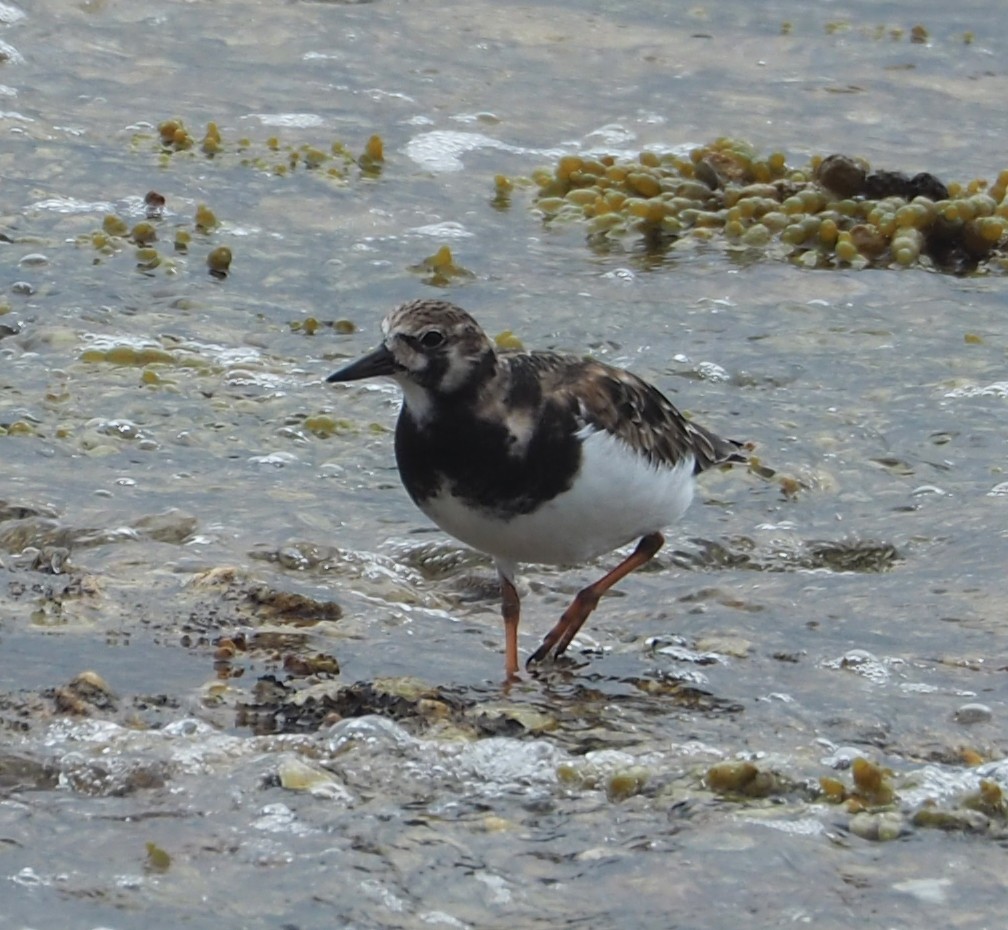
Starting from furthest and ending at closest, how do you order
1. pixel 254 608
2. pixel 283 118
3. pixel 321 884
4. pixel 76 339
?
1. pixel 283 118
2. pixel 76 339
3. pixel 254 608
4. pixel 321 884

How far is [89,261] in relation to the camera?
22.7 feet

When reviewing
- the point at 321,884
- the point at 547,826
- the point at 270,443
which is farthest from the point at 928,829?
the point at 270,443

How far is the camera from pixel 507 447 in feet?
13.6

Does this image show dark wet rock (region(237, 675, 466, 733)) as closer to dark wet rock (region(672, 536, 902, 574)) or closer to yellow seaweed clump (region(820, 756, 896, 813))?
yellow seaweed clump (region(820, 756, 896, 813))

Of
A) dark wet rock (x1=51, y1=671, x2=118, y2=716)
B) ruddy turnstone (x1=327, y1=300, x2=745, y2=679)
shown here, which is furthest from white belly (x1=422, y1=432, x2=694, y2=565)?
dark wet rock (x1=51, y1=671, x2=118, y2=716)

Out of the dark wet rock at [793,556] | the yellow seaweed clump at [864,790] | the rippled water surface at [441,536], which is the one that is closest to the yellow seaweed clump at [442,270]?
the rippled water surface at [441,536]

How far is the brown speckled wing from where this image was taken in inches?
172

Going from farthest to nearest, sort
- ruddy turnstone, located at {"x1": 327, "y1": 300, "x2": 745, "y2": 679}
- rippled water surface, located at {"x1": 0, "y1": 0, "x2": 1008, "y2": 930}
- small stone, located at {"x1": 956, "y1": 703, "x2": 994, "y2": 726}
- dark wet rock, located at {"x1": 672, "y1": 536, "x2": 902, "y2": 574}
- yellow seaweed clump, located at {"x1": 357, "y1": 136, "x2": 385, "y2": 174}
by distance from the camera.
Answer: yellow seaweed clump, located at {"x1": 357, "y1": 136, "x2": 385, "y2": 174} < dark wet rock, located at {"x1": 672, "y1": 536, "x2": 902, "y2": 574} < ruddy turnstone, located at {"x1": 327, "y1": 300, "x2": 745, "y2": 679} < small stone, located at {"x1": 956, "y1": 703, "x2": 994, "y2": 726} < rippled water surface, located at {"x1": 0, "y1": 0, "x2": 1008, "y2": 930}

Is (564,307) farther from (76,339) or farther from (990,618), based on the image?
(990,618)

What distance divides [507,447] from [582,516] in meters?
0.27

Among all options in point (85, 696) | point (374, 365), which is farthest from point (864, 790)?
point (85, 696)

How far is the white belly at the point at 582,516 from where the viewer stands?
13.8 feet

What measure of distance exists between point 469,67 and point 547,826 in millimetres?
6514

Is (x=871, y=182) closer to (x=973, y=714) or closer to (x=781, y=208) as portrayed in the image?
(x=781, y=208)
